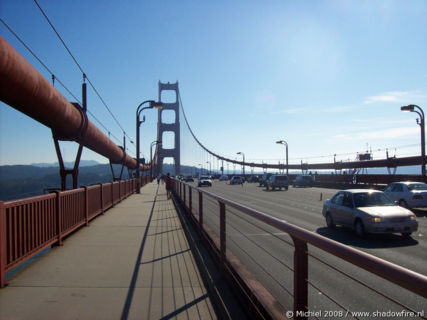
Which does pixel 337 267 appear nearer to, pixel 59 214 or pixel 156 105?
pixel 59 214

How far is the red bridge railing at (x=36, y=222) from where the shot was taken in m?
5.09

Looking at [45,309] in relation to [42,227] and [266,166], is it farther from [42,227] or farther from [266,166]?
[266,166]

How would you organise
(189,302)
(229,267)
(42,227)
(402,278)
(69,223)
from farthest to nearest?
(69,223)
(42,227)
(229,267)
(189,302)
(402,278)

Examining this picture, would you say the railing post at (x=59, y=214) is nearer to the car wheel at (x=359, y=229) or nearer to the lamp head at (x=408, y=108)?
the car wheel at (x=359, y=229)

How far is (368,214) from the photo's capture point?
1000 cm

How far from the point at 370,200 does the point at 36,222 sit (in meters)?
9.19

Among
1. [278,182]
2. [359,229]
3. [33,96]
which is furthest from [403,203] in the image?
[278,182]

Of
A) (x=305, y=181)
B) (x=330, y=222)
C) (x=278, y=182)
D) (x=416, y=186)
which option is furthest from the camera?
(x=305, y=181)

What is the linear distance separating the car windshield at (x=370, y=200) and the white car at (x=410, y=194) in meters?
6.86

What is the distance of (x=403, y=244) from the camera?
9164 mm

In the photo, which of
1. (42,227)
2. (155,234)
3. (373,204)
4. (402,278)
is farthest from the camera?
(373,204)

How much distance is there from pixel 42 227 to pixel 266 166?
327 ft

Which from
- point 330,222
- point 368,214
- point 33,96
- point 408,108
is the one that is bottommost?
point 330,222

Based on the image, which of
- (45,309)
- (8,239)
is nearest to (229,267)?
(45,309)
